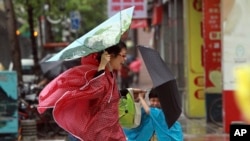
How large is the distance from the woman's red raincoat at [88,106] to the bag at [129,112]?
0.58 m

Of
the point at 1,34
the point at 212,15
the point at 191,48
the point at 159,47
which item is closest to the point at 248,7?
the point at 212,15

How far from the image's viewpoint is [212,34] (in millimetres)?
14648

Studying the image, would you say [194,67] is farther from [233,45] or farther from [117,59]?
[117,59]

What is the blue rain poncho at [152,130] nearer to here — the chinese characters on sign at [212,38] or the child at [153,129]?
the child at [153,129]

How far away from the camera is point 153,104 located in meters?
7.57

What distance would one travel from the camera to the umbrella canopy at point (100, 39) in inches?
215

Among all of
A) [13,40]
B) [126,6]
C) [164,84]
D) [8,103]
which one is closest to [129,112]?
[164,84]

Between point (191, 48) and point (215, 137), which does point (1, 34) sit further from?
point (215, 137)

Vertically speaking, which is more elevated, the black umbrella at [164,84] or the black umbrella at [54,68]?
the black umbrella at [164,84]

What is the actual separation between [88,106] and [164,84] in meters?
0.70

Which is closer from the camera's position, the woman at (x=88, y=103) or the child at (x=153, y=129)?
the woman at (x=88, y=103)

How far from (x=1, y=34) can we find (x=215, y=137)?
34414 mm

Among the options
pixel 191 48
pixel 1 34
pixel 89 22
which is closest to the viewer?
pixel 191 48

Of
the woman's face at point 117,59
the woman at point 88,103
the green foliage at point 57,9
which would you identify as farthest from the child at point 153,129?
the green foliage at point 57,9
